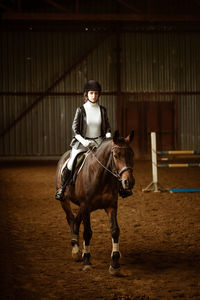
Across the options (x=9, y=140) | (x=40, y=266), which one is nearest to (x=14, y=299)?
(x=40, y=266)

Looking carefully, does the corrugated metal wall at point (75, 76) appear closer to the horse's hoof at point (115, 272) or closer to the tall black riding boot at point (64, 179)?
the tall black riding boot at point (64, 179)

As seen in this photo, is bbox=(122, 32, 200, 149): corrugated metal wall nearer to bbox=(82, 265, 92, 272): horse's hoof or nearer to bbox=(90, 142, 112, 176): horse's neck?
bbox=(90, 142, 112, 176): horse's neck

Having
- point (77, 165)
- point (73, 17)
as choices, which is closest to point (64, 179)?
point (77, 165)

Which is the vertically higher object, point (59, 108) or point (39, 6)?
point (39, 6)

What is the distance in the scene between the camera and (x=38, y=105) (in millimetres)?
19609

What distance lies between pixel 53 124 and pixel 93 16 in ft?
18.2

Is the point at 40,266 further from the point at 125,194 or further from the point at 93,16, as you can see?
the point at 93,16

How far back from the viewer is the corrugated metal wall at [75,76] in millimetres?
19484

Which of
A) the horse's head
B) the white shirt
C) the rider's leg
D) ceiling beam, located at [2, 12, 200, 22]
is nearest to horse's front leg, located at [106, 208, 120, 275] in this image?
the horse's head

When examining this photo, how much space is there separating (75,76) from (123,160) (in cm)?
1606

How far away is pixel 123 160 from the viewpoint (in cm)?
423

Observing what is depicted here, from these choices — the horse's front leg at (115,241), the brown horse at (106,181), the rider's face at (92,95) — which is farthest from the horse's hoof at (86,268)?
the rider's face at (92,95)

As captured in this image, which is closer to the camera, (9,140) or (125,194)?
(125,194)

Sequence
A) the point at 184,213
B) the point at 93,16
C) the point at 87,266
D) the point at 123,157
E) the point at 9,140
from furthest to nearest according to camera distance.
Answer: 1. the point at 9,140
2. the point at 93,16
3. the point at 184,213
4. the point at 87,266
5. the point at 123,157
